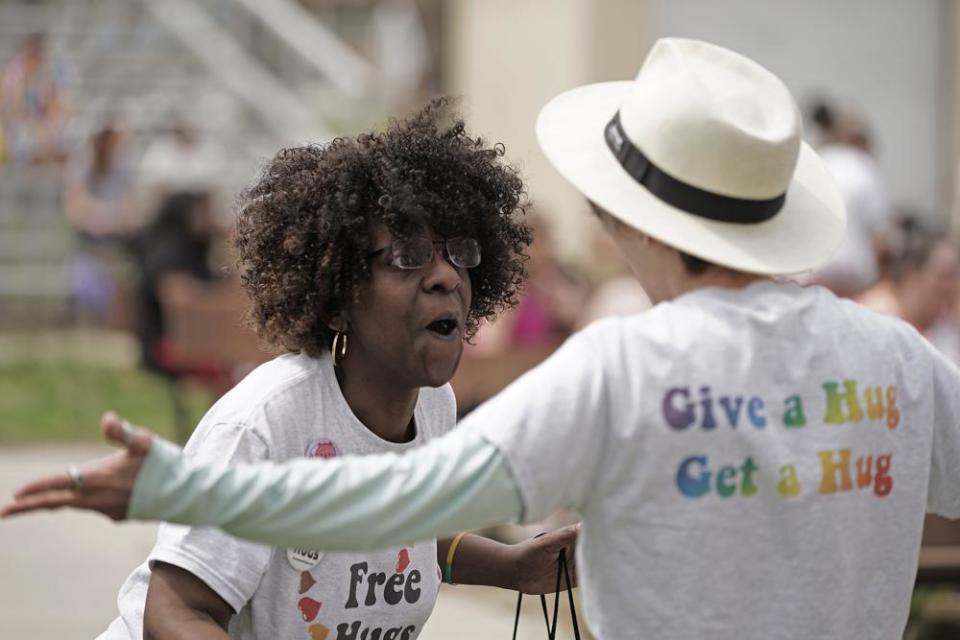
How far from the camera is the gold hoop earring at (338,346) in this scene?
11.1 feet

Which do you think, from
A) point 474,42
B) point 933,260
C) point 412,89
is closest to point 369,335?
point 933,260

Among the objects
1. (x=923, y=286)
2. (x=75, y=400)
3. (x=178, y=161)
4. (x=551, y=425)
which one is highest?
(x=551, y=425)

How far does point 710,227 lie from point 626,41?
1183 centimetres

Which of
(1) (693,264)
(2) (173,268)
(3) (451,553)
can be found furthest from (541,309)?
(1) (693,264)

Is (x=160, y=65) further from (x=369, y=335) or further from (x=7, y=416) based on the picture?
A: (x=369, y=335)

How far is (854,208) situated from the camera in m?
9.43

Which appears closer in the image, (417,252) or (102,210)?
(417,252)

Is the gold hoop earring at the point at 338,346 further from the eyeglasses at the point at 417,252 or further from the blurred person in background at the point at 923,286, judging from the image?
the blurred person in background at the point at 923,286

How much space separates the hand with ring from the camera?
8.01 feet

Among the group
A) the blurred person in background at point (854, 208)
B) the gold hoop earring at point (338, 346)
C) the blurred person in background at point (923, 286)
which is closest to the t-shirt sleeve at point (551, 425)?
the gold hoop earring at point (338, 346)

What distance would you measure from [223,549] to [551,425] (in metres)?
0.81

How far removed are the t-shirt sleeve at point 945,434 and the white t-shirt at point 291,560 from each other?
1.00 metres

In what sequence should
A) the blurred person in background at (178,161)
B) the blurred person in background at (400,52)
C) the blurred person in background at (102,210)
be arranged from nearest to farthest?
the blurred person in background at (102,210) → the blurred person in background at (178,161) → the blurred person in background at (400,52)

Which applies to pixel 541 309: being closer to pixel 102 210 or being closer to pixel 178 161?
pixel 102 210
